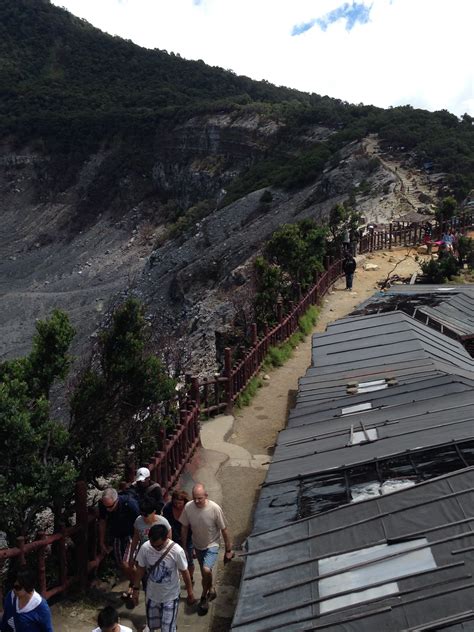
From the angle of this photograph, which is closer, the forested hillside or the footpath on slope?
the footpath on slope

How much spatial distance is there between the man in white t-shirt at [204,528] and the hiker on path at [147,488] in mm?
333

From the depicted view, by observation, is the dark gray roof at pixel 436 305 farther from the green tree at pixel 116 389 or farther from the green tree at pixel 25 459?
the green tree at pixel 25 459

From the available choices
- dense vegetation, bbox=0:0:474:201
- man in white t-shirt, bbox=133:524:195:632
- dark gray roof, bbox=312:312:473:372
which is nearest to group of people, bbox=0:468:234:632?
man in white t-shirt, bbox=133:524:195:632

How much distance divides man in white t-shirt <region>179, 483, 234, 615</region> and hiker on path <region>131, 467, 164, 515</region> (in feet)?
1.09

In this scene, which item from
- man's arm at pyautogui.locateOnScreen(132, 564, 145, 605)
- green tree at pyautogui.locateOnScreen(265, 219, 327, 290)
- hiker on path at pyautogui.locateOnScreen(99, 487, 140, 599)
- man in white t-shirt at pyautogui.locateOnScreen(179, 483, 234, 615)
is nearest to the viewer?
man's arm at pyautogui.locateOnScreen(132, 564, 145, 605)

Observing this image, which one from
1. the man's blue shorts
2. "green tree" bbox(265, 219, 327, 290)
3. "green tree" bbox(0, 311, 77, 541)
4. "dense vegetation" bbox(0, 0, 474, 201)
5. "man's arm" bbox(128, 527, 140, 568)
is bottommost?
the man's blue shorts

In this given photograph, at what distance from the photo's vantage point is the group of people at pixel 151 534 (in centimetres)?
572

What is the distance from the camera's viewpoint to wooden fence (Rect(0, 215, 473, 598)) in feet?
→ 21.0

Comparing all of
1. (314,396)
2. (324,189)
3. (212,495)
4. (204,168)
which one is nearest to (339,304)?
(314,396)

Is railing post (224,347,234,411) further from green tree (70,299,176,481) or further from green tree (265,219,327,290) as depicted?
green tree (265,219,327,290)

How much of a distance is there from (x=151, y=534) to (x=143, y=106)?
75248 mm

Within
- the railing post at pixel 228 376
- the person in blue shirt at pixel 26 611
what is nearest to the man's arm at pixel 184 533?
the person in blue shirt at pixel 26 611

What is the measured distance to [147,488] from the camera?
710 cm

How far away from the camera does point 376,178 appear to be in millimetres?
41781
